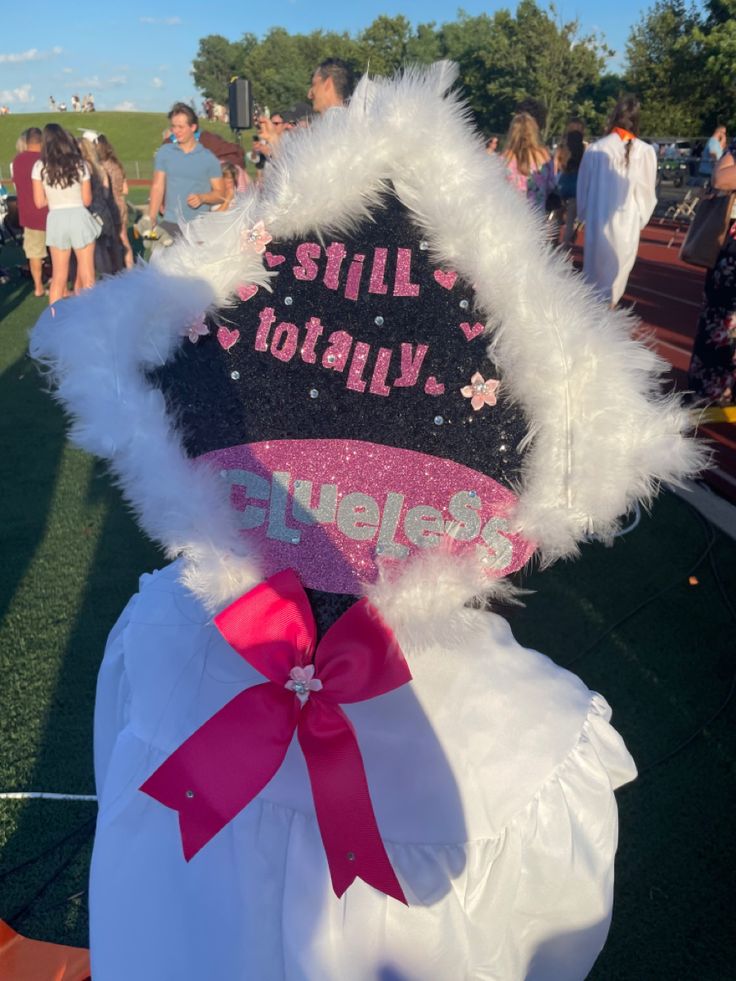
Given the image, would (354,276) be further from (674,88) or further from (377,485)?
(674,88)

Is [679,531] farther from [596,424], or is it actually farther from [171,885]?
[171,885]

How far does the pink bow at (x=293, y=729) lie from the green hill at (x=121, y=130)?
1409 inches

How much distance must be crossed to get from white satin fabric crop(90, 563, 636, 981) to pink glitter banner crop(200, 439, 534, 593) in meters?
0.16

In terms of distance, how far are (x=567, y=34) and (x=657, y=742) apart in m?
39.8

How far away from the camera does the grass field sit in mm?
1699

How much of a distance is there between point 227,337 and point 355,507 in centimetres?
30

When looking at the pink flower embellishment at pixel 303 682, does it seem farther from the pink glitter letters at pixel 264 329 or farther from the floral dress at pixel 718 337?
the floral dress at pixel 718 337

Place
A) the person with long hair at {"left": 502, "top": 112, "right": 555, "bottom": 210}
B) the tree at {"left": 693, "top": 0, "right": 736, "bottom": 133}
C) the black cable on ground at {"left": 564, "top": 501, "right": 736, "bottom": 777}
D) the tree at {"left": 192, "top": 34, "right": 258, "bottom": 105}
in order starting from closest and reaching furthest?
1. the black cable on ground at {"left": 564, "top": 501, "right": 736, "bottom": 777}
2. the person with long hair at {"left": 502, "top": 112, "right": 555, "bottom": 210}
3. the tree at {"left": 693, "top": 0, "right": 736, "bottom": 133}
4. the tree at {"left": 192, "top": 34, "right": 258, "bottom": 105}

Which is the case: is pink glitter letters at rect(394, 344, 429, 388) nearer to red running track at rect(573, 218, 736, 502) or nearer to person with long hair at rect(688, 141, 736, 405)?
red running track at rect(573, 218, 736, 502)

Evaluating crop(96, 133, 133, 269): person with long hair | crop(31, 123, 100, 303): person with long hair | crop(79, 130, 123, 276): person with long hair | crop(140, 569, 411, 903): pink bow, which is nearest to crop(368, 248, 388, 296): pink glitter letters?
crop(140, 569, 411, 903): pink bow

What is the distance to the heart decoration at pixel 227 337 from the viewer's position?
1.01 meters

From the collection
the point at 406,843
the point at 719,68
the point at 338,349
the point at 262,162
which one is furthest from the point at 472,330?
the point at 719,68

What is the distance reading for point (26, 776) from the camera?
199 centimetres

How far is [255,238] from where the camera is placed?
3.25 feet
